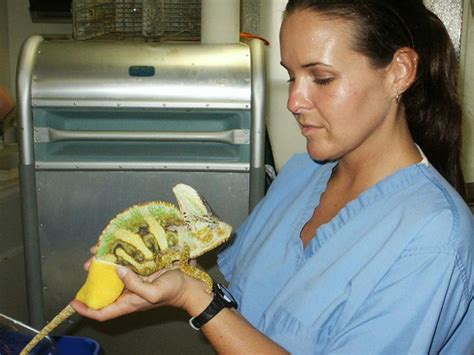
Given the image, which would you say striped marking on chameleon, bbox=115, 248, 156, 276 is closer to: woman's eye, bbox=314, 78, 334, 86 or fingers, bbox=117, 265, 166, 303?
fingers, bbox=117, 265, 166, 303

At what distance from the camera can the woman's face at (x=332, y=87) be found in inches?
36.4

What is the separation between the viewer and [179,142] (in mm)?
1837

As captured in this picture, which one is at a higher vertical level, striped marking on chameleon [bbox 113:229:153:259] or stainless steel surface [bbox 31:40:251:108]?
stainless steel surface [bbox 31:40:251:108]

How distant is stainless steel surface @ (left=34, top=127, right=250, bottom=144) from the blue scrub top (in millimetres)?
769

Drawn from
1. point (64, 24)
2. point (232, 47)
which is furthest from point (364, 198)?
point (64, 24)

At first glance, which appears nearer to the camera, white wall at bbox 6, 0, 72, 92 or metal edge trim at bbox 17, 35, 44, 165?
metal edge trim at bbox 17, 35, 44, 165

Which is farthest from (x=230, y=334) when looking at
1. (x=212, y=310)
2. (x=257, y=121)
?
(x=257, y=121)

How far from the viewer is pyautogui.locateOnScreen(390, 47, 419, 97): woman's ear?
956 mm

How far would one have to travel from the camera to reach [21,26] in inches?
101

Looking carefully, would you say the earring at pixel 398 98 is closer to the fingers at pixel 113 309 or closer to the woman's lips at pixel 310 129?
the woman's lips at pixel 310 129

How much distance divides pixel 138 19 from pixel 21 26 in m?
0.79

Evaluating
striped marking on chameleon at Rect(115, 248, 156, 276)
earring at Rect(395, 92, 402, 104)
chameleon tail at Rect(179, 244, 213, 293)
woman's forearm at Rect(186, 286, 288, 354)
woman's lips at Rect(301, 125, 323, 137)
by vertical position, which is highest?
earring at Rect(395, 92, 402, 104)

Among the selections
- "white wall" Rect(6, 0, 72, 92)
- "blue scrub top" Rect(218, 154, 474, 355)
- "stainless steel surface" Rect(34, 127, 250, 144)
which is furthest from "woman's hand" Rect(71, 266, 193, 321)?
"white wall" Rect(6, 0, 72, 92)

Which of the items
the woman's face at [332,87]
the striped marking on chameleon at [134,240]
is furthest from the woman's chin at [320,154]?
the striped marking on chameleon at [134,240]
